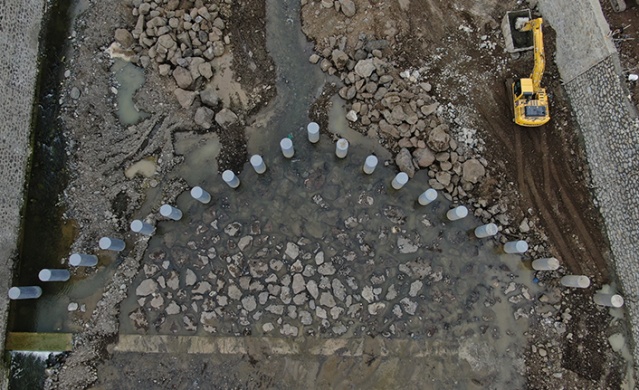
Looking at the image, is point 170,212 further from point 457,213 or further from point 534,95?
point 534,95

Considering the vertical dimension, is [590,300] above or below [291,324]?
above

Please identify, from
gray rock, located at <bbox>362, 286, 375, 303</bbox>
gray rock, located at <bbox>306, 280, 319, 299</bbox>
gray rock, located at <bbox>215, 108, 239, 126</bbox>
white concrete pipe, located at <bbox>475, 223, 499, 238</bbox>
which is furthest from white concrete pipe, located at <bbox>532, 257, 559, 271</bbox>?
gray rock, located at <bbox>215, 108, 239, 126</bbox>

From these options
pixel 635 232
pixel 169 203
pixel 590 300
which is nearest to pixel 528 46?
pixel 635 232

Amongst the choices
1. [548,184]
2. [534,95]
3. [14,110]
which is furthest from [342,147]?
[14,110]

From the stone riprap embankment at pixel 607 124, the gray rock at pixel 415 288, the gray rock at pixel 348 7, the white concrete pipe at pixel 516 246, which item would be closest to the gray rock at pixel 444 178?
the white concrete pipe at pixel 516 246

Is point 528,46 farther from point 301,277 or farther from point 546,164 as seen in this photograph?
point 301,277

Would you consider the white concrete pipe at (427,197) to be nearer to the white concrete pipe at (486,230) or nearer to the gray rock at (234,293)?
the white concrete pipe at (486,230)
